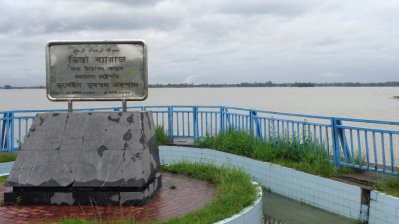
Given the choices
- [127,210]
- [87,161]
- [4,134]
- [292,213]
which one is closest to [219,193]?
[127,210]

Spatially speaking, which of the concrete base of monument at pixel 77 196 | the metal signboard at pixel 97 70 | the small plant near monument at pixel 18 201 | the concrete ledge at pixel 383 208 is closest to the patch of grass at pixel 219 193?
the concrete base of monument at pixel 77 196

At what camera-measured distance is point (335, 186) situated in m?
7.24

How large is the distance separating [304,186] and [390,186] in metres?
1.60

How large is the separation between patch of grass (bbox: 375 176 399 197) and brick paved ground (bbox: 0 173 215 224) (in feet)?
8.39

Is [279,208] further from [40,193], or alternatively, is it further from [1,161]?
[1,161]

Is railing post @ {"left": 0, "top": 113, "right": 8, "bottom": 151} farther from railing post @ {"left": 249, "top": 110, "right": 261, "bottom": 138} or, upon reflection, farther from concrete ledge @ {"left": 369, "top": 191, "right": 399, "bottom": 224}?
concrete ledge @ {"left": 369, "top": 191, "right": 399, "bottom": 224}

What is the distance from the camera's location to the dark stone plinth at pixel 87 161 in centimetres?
634

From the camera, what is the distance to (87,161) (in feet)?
21.5

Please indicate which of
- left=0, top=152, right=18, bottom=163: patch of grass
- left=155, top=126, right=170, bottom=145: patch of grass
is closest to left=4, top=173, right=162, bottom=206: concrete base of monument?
left=0, top=152, right=18, bottom=163: patch of grass

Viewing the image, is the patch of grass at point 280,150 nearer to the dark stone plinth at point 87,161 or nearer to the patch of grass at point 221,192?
the patch of grass at point 221,192

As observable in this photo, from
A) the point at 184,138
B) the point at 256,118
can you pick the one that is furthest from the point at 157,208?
the point at 184,138

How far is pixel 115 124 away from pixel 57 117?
1006 mm

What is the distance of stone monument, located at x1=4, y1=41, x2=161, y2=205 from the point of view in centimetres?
636

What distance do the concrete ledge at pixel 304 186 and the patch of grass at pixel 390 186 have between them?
12.6 inches
